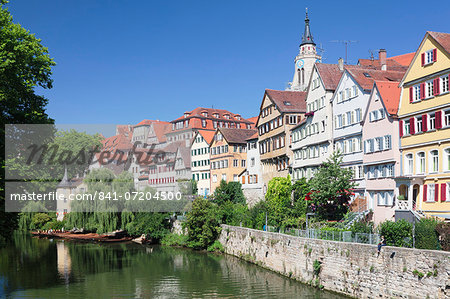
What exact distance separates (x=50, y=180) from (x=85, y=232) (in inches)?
1447

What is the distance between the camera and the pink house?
3120cm

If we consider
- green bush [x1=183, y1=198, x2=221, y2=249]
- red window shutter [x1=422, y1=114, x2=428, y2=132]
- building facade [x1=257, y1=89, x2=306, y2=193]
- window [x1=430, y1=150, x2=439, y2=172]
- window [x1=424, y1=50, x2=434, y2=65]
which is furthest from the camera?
building facade [x1=257, y1=89, x2=306, y2=193]

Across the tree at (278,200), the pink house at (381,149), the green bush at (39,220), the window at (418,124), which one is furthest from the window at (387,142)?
the green bush at (39,220)

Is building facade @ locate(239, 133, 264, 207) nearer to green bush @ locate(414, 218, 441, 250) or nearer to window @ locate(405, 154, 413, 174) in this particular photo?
window @ locate(405, 154, 413, 174)

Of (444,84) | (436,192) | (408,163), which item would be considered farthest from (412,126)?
(436,192)

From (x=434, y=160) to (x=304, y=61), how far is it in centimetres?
8340

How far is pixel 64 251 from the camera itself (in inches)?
1964

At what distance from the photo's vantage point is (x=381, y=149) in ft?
106

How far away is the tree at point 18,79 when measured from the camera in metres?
22.1

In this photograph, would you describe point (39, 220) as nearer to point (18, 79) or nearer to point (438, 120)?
point (18, 79)

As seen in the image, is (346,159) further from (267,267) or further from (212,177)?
(212,177)

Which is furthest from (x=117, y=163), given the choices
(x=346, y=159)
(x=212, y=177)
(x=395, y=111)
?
(x=395, y=111)

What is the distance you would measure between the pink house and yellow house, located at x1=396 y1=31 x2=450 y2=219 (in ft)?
2.46

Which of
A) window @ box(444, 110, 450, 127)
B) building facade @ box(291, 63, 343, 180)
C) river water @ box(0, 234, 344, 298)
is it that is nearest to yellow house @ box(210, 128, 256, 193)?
river water @ box(0, 234, 344, 298)
